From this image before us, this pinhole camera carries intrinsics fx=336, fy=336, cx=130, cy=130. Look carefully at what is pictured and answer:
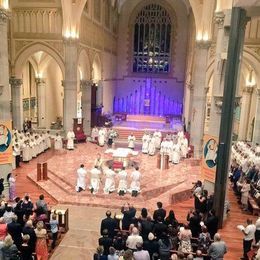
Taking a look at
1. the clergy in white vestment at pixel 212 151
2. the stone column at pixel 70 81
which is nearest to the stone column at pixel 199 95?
the stone column at pixel 70 81

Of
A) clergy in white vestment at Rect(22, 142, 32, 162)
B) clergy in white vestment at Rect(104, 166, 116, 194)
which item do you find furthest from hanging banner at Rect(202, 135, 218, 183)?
clergy in white vestment at Rect(22, 142, 32, 162)

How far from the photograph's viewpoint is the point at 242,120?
23.7m

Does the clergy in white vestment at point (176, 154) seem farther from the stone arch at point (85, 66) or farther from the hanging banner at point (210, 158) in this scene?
the stone arch at point (85, 66)

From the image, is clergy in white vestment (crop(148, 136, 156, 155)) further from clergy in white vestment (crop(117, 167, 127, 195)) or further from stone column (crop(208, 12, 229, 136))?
stone column (crop(208, 12, 229, 136))

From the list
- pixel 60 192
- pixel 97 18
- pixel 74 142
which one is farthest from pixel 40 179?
pixel 97 18

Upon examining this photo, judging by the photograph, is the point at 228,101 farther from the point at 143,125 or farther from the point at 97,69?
the point at 143,125

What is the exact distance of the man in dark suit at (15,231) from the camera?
26.4 feet

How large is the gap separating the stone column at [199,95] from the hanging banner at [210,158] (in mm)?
8277

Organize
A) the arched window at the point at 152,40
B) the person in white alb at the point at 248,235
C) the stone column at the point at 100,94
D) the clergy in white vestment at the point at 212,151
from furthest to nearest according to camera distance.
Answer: the arched window at the point at 152,40, the stone column at the point at 100,94, the clergy in white vestment at the point at 212,151, the person in white alb at the point at 248,235

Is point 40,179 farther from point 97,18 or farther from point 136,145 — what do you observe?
point 97,18

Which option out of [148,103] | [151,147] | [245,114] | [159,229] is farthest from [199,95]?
[148,103]

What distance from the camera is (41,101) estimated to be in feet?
84.1

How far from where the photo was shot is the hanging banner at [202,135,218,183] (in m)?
10.8

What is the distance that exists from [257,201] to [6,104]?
991 cm
